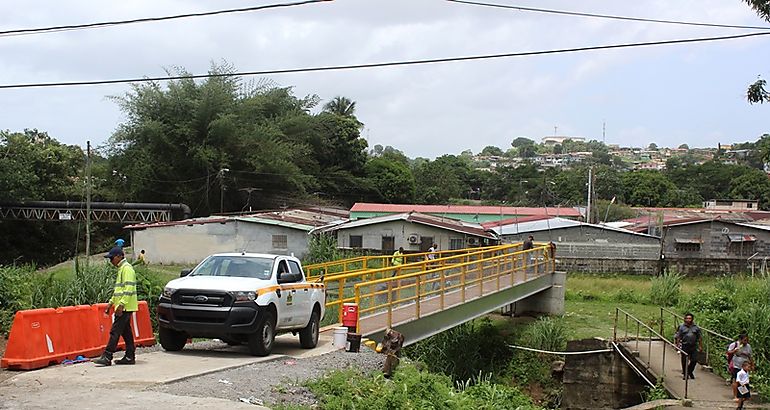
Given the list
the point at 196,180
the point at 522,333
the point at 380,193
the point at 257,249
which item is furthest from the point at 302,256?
the point at 380,193

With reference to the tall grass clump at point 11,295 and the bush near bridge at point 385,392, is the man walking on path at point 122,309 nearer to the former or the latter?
the bush near bridge at point 385,392

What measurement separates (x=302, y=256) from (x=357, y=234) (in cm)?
326

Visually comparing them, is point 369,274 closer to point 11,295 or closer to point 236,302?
point 236,302

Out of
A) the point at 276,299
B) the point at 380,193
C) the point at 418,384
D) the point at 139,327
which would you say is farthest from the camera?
the point at 380,193

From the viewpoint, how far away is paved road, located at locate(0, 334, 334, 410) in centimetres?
1021

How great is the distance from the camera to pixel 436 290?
73.7 feet

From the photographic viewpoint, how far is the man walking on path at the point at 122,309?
13070 mm

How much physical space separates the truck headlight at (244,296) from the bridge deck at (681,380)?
1169 centimetres

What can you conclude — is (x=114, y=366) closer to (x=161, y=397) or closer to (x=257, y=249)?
(x=161, y=397)

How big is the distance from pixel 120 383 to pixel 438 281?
12429 mm

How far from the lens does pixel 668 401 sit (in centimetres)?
2111

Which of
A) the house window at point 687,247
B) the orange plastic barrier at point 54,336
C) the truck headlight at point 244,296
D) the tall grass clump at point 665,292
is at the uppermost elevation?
the truck headlight at point 244,296

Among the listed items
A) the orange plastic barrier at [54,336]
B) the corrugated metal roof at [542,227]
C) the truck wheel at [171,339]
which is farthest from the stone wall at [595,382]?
the corrugated metal roof at [542,227]

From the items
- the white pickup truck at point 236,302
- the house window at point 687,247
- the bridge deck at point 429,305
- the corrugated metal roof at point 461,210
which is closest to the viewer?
the white pickup truck at point 236,302
